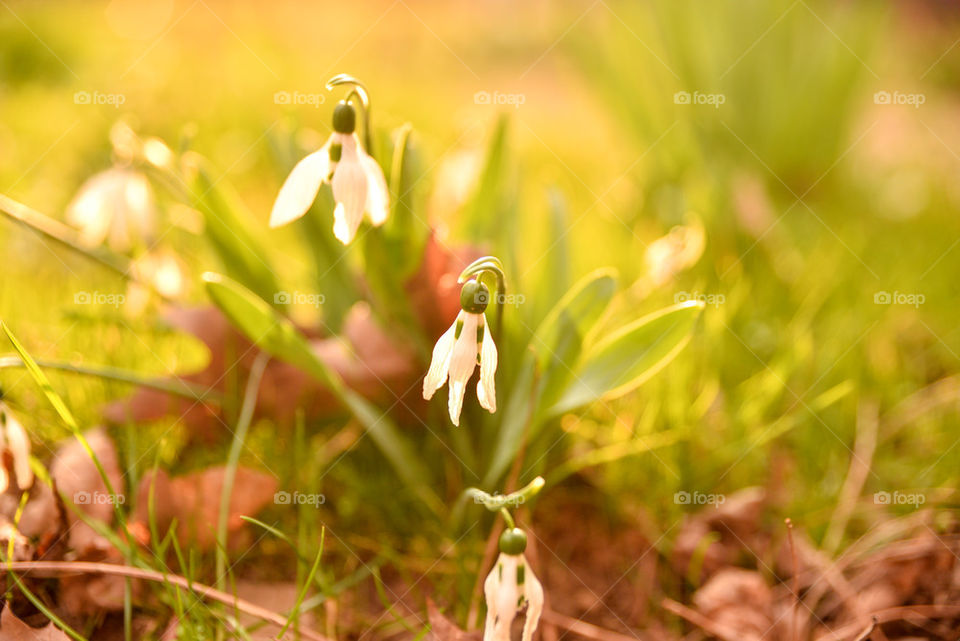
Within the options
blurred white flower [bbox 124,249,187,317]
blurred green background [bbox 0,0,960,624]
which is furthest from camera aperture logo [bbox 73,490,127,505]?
blurred white flower [bbox 124,249,187,317]

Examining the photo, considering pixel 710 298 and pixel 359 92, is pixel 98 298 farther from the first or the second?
pixel 710 298

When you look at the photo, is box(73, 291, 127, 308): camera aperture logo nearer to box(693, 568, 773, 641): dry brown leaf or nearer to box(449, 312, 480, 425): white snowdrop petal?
box(449, 312, 480, 425): white snowdrop petal

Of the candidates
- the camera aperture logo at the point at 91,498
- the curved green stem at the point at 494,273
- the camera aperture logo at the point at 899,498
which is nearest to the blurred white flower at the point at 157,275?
the camera aperture logo at the point at 91,498

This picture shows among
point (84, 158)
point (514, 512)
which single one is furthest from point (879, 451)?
point (84, 158)

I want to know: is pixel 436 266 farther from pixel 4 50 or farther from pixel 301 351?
pixel 4 50

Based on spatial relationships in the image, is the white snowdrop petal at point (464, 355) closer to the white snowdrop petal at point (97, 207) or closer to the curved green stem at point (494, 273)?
the curved green stem at point (494, 273)
